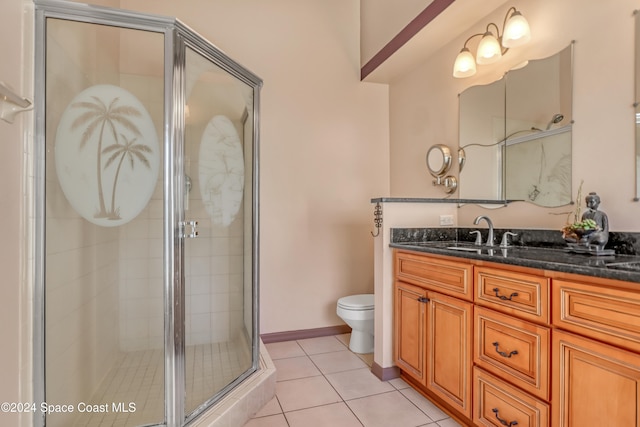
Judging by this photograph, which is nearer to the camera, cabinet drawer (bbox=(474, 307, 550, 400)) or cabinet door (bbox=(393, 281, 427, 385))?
cabinet drawer (bbox=(474, 307, 550, 400))

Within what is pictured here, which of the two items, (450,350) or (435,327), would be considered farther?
(435,327)

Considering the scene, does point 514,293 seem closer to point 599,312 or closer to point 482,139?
point 599,312

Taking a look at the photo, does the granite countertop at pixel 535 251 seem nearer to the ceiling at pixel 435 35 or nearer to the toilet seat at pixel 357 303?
the toilet seat at pixel 357 303

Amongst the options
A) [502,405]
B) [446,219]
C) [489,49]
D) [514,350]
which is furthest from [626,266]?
[489,49]

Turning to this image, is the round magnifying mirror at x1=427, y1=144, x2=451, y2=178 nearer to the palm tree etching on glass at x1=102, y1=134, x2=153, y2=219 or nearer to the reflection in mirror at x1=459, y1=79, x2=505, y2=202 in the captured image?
the reflection in mirror at x1=459, y1=79, x2=505, y2=202

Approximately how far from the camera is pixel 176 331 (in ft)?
5.22

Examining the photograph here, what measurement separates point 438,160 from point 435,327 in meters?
1.37

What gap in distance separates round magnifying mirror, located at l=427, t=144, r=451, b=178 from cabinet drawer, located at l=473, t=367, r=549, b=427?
154 centimetres

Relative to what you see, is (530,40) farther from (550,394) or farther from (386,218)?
(550,394)

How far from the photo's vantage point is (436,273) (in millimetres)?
1828

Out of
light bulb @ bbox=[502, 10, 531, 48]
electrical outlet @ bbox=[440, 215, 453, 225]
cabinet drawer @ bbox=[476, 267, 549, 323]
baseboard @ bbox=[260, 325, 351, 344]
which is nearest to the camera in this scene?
cabinet drawer @ bbox=[476, 267, 549, 323]

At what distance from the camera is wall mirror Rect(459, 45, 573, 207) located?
1848mm

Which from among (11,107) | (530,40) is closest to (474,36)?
(530,40)

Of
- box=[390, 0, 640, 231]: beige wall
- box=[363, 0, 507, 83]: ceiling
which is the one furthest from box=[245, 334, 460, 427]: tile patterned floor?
box=[363, 0, 507, 83]: ceiling
